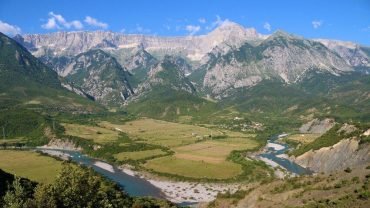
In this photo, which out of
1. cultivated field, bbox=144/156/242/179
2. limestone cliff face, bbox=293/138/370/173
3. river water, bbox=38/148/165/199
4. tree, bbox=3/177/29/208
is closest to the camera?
tree, bbox=3/177/29/208

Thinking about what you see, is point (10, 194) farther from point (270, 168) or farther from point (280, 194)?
point (270, 168)

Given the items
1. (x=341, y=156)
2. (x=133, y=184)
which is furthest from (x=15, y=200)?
(x=341, y=156)

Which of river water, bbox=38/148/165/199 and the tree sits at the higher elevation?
the tree

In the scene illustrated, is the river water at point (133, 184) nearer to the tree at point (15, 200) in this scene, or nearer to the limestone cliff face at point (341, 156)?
the limestone cliff face at point (341, 156)

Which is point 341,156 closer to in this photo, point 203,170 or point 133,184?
point 203,170

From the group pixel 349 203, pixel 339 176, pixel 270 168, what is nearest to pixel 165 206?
pixel 339 176

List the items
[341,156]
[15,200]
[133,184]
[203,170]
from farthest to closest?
[203,170], [341,156], [133,184], [15,200]

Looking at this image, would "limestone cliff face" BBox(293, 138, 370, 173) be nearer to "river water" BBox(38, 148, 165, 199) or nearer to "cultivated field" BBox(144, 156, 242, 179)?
"cultivated field" BBox(144, 156, 242, 179)

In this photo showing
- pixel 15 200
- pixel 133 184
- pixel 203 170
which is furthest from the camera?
pixel 203 170

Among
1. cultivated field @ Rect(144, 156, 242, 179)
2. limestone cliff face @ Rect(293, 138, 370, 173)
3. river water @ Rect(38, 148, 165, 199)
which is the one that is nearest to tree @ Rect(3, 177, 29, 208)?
river water @ Rect(38, 148, 165, 199)
